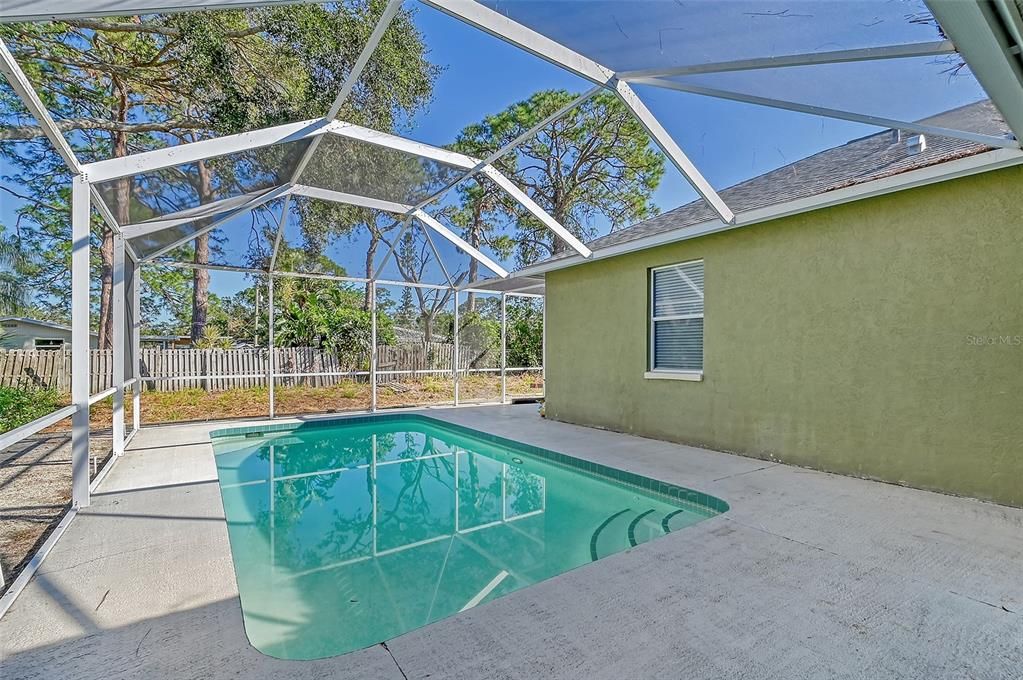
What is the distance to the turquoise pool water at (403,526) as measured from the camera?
2826 millimetres

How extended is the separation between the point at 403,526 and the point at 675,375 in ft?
14.2

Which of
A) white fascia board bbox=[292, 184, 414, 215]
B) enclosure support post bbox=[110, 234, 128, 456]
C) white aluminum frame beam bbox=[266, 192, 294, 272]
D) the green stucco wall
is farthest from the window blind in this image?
enclosure support post bbox=[110, 234, 128, 456]

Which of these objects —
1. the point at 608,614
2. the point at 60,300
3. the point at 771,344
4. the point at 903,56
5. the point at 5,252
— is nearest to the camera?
the point at 608,614

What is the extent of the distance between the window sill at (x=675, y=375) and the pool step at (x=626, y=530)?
2611 mm

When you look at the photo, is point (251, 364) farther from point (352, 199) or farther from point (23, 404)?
point (23, 404)

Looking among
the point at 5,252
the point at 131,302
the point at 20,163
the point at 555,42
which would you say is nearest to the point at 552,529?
the point at 555,42

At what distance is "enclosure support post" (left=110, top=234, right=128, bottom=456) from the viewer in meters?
5.66

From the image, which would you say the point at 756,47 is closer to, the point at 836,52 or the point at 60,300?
the point at 836,52

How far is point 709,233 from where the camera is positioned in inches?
246

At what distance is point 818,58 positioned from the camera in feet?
10.3

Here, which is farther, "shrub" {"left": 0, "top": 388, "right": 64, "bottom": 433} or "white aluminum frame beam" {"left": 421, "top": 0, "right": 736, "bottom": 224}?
"white aluminum frame beam" {"left": 421, "top": 0, "right": 736, "bottom": 224}

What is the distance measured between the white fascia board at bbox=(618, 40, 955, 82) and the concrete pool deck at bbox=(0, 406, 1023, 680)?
308 cm

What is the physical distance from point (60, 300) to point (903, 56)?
25.1ft

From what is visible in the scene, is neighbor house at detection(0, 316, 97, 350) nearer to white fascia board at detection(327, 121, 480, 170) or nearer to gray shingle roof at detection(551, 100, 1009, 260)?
white fascia board at detection(327, 121, 480, 170)
